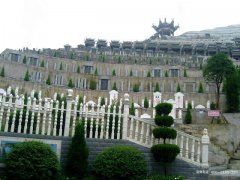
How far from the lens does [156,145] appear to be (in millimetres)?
15180

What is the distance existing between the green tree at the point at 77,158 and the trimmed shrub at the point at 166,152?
269 centimetres

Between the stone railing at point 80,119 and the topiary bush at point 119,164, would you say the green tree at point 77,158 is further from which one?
the stone railing at point 80,119

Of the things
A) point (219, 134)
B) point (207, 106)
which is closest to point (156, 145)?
point (219, 134)

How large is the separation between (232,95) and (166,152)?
51.5 ft

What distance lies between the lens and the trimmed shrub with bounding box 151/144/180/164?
48.5 ft

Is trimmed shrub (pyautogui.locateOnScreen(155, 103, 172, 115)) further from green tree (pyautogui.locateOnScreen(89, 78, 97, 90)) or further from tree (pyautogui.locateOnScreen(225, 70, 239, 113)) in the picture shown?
green tree (pyautogui.locateOnScreen(89, 78, 97, 90))

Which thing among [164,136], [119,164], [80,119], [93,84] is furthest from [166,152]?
[93,84]

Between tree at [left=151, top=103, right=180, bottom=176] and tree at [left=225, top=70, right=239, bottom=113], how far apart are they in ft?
47.4

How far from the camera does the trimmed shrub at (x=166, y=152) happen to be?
48.5 feet

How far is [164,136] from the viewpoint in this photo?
1527 centimetres

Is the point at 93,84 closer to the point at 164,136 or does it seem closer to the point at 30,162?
the point at 164,136

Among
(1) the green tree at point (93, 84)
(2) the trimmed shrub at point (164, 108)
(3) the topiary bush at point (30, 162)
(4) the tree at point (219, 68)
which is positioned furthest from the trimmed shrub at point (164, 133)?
(1) the green tree at point (93, 84)

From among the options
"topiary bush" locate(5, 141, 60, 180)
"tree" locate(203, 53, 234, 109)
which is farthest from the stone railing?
"tree" locate(203, 53, 234, 109)

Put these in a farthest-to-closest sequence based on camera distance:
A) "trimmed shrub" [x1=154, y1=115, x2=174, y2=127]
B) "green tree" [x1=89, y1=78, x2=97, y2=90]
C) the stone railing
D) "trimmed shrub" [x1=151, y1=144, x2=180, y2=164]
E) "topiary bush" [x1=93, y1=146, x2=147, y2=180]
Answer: "green tree" [x1=89, y1=78, x2=97, y2=90] < "trimmed shrub" [x1=154, y1=115, x2=174, y2=127] < "trimmed shrub" [x1=151, y1=144, x2=180, y2=164] < the stone railing < "topiary bush" [x1=93, y1=146, x2=147, y2=180]
